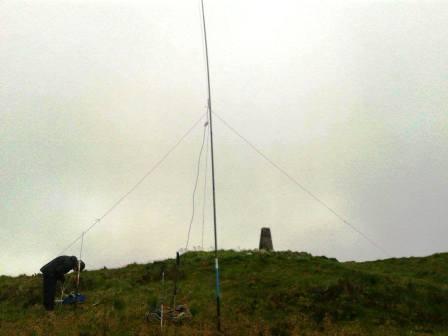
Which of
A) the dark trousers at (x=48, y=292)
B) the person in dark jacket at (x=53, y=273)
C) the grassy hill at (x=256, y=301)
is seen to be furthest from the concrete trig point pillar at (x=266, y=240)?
the dark trousers at (x=48, y=292)

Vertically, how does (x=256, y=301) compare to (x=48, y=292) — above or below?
below

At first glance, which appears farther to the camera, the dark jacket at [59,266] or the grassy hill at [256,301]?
the dark jacket at [59,266]

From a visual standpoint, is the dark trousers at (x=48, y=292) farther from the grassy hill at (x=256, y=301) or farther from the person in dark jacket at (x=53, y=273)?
the grassy hill at (x=256, y=301)

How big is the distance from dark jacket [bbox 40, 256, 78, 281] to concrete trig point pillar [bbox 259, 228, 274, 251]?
52.1 ft

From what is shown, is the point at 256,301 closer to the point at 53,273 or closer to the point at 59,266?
the point at 59,266

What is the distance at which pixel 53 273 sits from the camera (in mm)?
19219

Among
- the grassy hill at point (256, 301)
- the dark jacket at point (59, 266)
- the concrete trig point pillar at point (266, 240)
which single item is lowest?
the grassy hill at point (256, 301)

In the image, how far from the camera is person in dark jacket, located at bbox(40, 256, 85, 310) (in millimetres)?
19078

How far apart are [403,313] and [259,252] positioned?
37.8 ft

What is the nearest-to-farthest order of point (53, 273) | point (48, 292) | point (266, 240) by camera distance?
point (48, 292) < point (53, 273) < point (266, 240)

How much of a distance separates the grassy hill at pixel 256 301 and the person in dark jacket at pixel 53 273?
2.31ft

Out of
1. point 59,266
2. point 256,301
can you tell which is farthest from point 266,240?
point 59,266

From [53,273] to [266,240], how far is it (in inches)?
667

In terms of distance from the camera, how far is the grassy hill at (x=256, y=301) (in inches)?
630
